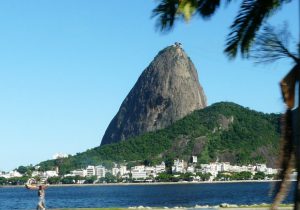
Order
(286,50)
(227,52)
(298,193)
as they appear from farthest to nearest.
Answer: (227,52) → (286,50) → (298,193)

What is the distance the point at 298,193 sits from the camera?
30.4 ft

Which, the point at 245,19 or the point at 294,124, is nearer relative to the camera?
the point at 294,124

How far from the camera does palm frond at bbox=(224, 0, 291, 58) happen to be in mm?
10305

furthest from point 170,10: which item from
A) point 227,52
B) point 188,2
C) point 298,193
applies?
point 298,193

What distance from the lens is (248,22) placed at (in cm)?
1045

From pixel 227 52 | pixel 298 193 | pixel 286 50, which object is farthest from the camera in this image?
pixel 227 52

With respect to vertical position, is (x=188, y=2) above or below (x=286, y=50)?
above

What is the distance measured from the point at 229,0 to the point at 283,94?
1842 mm

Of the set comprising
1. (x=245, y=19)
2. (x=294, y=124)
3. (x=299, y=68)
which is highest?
(x=245, y=19)

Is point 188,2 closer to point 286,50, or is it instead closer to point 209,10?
point 209,10

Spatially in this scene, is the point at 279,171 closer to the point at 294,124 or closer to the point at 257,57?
the point at 294,124

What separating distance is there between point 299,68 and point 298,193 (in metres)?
1.91

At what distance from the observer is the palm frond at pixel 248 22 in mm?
10305

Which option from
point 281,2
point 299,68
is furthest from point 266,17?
point 299,68
